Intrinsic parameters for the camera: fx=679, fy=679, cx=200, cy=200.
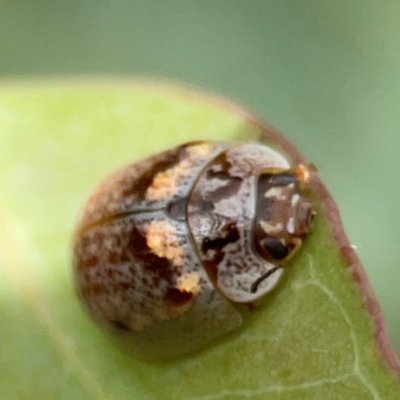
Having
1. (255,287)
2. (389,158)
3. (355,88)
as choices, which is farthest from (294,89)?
(255,287)

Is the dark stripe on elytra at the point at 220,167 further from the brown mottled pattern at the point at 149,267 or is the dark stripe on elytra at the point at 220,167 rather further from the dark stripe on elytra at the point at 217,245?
the dark stripe on elytra at the point at 217,245

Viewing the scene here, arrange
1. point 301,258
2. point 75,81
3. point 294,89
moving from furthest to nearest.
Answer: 1. point 294,89
2. point 75,81
3. point 301,258

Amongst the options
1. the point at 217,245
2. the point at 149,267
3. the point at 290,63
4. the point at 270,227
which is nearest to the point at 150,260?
the point at 149,267

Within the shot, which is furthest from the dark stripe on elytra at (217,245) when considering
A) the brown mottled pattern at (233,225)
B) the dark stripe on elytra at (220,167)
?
the dark stripe on elytra at (220,167)

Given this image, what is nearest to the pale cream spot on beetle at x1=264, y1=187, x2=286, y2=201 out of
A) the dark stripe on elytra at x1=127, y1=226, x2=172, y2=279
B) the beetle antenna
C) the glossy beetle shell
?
the glossy beetle shell

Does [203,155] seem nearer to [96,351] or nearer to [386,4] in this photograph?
[96,351]
